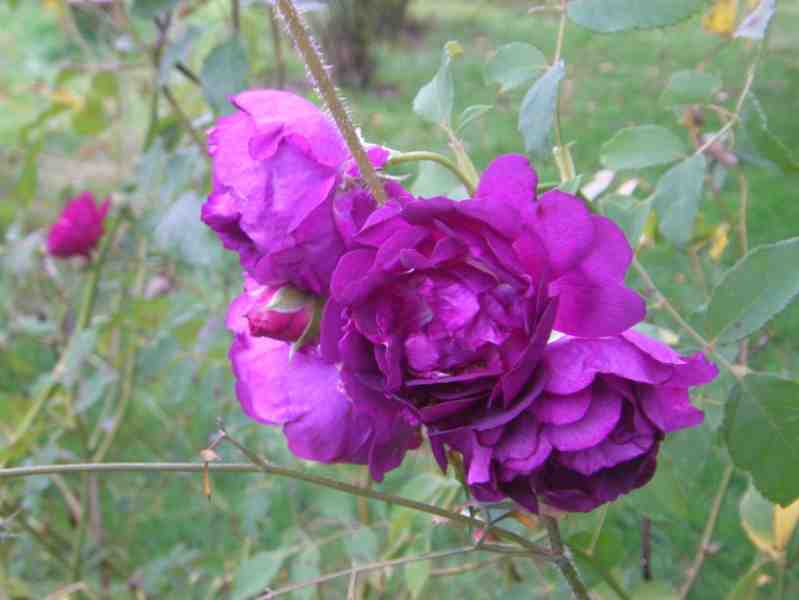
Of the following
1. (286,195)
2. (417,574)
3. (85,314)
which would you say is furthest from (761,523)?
(85,314)

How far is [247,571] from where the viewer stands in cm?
93

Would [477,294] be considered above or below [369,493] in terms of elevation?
above

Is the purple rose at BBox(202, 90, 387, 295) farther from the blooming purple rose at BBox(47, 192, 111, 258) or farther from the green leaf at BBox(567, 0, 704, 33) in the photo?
the blooming purple rose at BBox(47, 192, 111, 258)

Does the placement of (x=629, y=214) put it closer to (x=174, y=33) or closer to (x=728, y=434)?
(x=728, y=434)

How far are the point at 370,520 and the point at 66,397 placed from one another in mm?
459

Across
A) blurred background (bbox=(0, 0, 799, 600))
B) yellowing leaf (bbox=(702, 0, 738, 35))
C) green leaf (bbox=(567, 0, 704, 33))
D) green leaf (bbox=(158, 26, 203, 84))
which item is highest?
green leaf (bbox=(567, 0, 704, 33))

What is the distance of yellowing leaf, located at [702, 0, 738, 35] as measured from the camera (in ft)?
3.59

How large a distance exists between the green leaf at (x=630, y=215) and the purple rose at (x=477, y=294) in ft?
0.80

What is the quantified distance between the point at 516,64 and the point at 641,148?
0.15 m

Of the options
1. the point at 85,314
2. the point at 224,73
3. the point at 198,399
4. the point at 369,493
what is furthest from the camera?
the point at 198,399

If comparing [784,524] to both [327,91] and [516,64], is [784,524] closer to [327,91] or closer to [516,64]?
[516,64]

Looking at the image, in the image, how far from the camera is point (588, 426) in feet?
1.22

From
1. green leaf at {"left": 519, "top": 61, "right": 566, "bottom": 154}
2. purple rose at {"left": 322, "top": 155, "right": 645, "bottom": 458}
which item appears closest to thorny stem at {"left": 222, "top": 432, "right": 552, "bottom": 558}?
purple rose at {"left": 322, "top": 155, "right": 645, "bottom": 458}

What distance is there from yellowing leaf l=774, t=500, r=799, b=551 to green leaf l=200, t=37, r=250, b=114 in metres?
0.61
